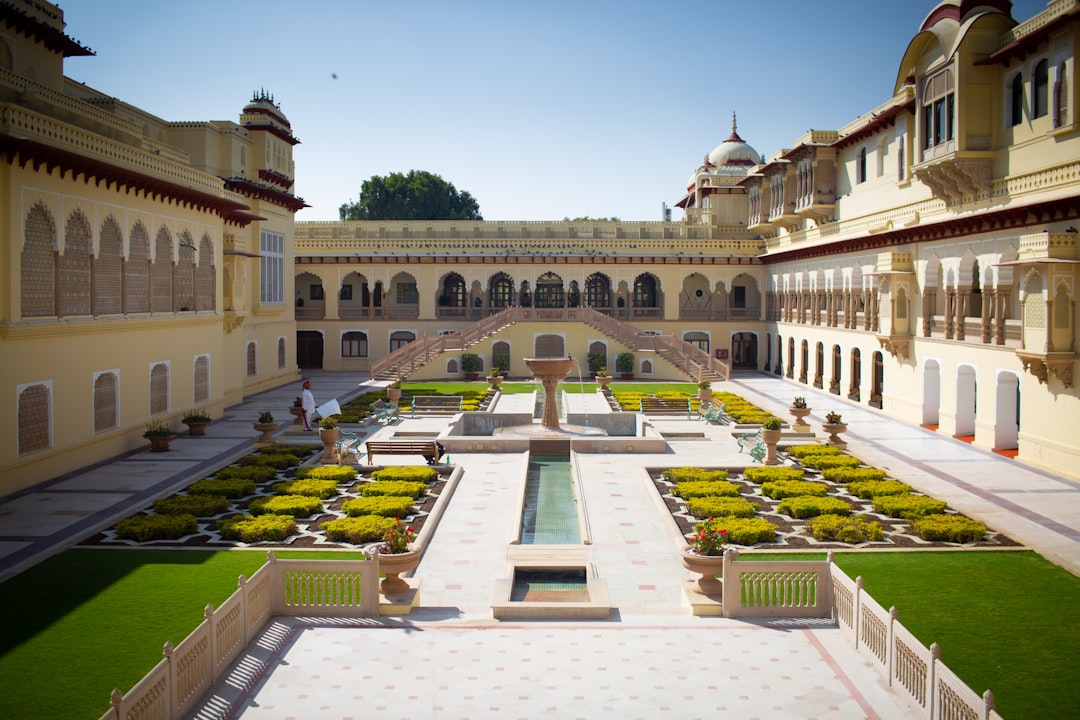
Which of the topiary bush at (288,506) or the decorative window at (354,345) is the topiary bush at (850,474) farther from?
the decorative window at (354,345)

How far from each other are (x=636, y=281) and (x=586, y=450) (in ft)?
89.1

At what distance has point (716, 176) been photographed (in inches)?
1892

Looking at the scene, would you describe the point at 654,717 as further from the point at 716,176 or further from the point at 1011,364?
the point at 716,176

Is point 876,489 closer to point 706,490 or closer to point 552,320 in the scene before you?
point 706,490

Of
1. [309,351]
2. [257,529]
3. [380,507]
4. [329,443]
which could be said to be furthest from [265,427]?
[309,351]

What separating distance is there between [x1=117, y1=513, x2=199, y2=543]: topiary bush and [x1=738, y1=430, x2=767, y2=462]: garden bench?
1249 centimetres

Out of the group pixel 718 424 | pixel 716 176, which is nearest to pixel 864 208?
pixel 718 424

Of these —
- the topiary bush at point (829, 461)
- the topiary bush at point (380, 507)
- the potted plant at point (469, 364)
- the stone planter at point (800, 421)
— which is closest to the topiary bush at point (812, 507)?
the topiary bush at point (829, 461)

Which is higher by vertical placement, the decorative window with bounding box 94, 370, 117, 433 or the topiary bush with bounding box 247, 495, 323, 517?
the decorative window with bounding box 94, 370, 117, 433

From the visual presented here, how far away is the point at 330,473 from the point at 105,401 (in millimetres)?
6322

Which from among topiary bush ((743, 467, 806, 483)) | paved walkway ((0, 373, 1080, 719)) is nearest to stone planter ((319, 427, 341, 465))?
paved walkway ((0, 373, 1080, 719))

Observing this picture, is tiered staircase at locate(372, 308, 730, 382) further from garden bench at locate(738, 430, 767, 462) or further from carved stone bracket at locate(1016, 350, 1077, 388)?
carved stone bracket at locate(1016, 350, 1077, 388)

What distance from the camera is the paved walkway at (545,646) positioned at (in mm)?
8617

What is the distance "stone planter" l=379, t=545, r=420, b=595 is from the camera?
11344 millimetres
